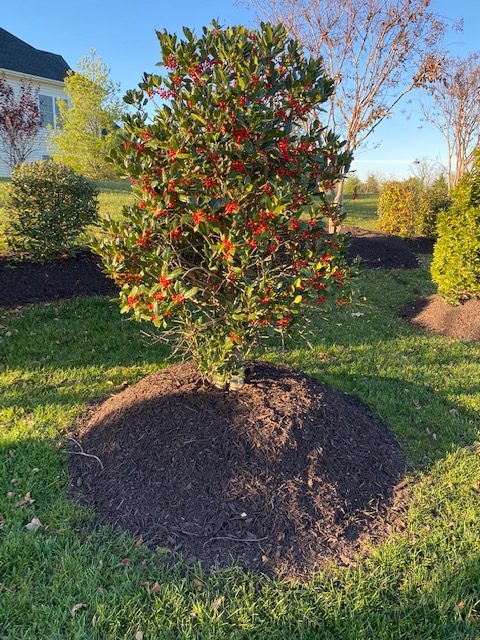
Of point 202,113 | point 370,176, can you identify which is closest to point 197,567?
point 202,113

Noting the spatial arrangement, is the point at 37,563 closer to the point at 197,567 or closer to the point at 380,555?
the point at 197,567

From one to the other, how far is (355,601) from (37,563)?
1.53m

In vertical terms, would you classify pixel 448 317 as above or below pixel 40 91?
below

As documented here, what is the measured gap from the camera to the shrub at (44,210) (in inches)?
262

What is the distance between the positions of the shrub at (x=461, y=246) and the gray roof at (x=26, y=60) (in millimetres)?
19249

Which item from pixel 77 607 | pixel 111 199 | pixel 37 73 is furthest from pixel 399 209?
pixel 37 73

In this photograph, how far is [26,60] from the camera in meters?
19.9

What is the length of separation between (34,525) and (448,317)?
5686 mm

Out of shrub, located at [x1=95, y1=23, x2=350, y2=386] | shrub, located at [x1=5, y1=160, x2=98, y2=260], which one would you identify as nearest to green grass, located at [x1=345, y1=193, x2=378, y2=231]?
shrub, located at [x1=5, y1=160, x2=98, y2=260]

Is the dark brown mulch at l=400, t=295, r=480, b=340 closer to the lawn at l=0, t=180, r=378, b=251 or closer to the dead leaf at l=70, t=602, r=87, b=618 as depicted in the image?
the lawn at l=0, t=180, r=378, b=251

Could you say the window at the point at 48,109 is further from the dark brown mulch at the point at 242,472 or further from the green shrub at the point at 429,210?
the dark brown mulch at the point at 242,472

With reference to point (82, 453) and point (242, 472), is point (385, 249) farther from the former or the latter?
point (82, 453)

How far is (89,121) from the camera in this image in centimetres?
1784

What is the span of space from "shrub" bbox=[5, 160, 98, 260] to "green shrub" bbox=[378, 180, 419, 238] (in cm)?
881
